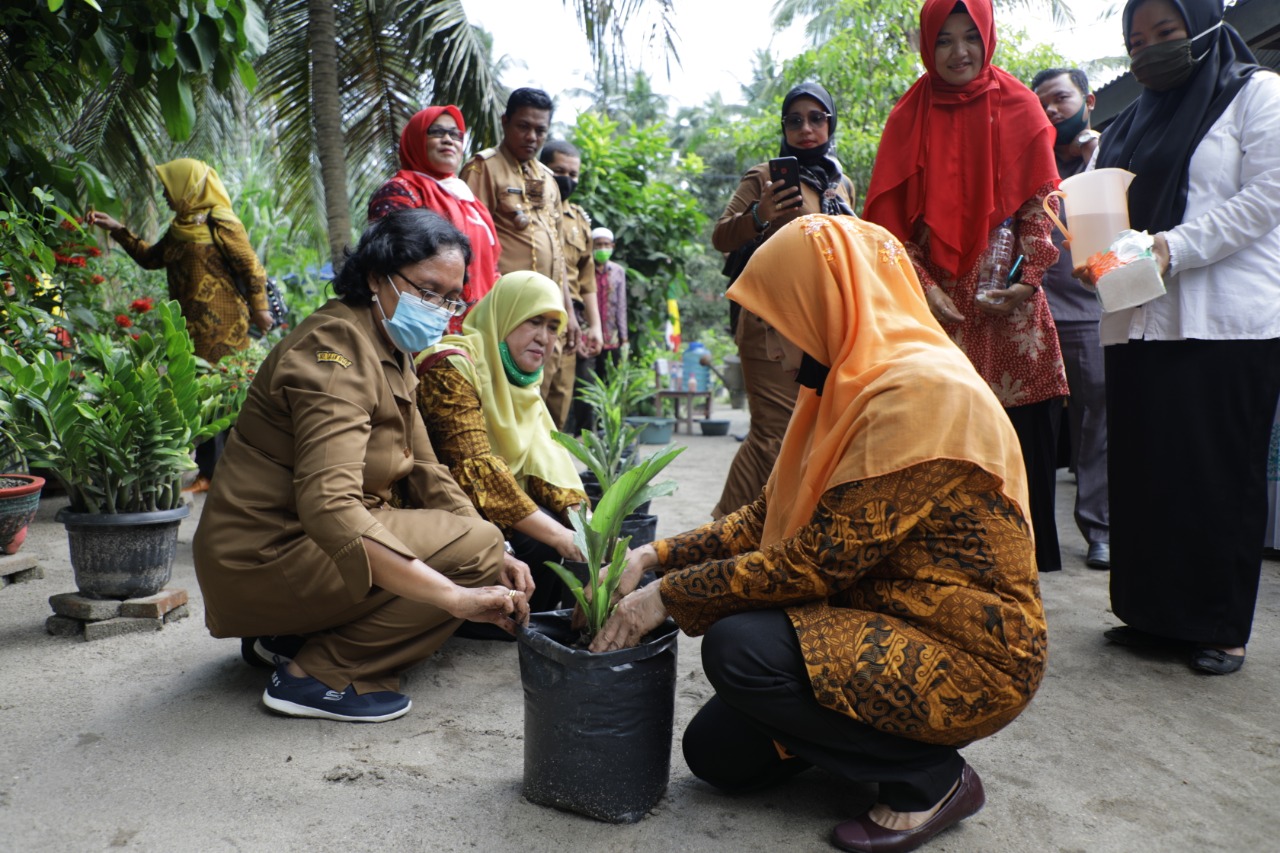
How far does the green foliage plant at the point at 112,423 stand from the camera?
115 inches

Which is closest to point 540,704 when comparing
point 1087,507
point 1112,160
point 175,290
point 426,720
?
point 426,720

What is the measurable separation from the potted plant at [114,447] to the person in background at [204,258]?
7.20ft

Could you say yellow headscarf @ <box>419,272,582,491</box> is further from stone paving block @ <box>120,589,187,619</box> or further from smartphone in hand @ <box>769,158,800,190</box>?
stone paving block @ <box>120,589,187,619</box>

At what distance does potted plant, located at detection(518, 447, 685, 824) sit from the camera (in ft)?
5.98

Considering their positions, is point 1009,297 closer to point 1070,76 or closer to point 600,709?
point 1070,76

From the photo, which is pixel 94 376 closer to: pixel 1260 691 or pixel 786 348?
pixel 786 348

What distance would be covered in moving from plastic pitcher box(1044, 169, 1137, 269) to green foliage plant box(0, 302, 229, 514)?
2.80 meters

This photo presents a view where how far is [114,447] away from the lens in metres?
2.92

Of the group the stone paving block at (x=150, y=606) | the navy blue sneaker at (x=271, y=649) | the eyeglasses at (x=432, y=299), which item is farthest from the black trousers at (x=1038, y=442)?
the stone paving block at (x=150, y=606)

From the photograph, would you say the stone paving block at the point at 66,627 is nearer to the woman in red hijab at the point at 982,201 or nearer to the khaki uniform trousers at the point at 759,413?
the khaki uniform trousers at the point at 759,413

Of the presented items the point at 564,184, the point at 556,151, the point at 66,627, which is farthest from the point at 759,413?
the point at 556,151

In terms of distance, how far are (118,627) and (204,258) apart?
9.17 feet

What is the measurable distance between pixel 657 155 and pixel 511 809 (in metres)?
7.48

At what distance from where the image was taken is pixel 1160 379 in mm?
2727
